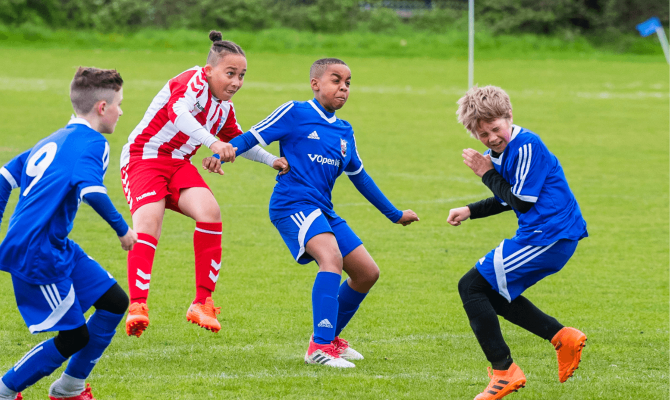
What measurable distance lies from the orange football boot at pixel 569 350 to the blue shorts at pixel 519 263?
1.18 feet

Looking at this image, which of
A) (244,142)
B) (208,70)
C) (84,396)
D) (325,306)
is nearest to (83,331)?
(84,396)

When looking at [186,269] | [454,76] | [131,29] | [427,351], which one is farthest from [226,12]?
[427,351]

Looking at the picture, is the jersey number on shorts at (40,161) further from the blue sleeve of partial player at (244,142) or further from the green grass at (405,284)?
the blue sleeve of partial player at (244,142)

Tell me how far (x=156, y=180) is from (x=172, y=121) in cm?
44

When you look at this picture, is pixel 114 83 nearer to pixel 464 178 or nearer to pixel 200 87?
pixel 200 87

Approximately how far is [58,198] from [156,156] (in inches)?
73.2

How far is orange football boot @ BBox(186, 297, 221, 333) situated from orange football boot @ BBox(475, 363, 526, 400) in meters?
1.88

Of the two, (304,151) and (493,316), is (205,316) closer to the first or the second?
(304,151)

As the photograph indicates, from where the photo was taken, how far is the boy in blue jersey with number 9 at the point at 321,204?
526 centimetres

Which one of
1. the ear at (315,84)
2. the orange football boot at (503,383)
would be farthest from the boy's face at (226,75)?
the orange football boot at (503,383)

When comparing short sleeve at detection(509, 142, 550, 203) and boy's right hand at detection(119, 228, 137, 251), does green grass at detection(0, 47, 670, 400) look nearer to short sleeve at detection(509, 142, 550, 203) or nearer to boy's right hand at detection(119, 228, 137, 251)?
boy's right hand at detection(119, 228, 137, 251)

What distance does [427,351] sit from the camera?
5.64m

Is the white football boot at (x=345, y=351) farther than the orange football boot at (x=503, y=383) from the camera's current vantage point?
Yes

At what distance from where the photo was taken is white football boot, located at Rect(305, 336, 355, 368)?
5.20 meters
